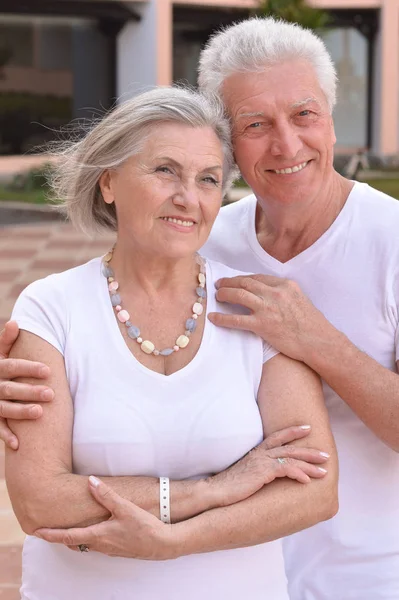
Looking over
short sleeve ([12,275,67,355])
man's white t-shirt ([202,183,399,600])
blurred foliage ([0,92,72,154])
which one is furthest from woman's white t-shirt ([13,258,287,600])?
blurred foliage ([0,92,72,154])

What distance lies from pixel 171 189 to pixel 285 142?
37 centimetres

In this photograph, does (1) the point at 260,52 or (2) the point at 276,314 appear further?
(1) the point at 260,52

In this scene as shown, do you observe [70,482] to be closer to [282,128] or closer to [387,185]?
[282,128]

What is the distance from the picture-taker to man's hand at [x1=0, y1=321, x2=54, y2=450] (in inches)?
83.7

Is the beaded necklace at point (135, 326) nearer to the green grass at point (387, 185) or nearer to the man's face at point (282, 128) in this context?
the man's face at point (282, 128)

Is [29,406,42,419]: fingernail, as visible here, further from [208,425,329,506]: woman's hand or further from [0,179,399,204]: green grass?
[0,179,399,204]: green grass

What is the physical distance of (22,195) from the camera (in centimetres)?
1872

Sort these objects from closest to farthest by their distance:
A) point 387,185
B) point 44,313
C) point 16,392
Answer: point 16,392, point 44,313, point 387,185

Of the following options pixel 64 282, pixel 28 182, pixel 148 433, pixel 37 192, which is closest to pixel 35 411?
pixel 148 433

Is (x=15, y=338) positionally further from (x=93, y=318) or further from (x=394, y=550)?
(x=394, y=550)

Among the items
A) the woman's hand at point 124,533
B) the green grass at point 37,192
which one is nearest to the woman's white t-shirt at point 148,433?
the woman's hand at point 124,533

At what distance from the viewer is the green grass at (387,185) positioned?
1792 cm

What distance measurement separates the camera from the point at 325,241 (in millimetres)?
2598

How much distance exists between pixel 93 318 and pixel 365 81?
28240 millimetres
